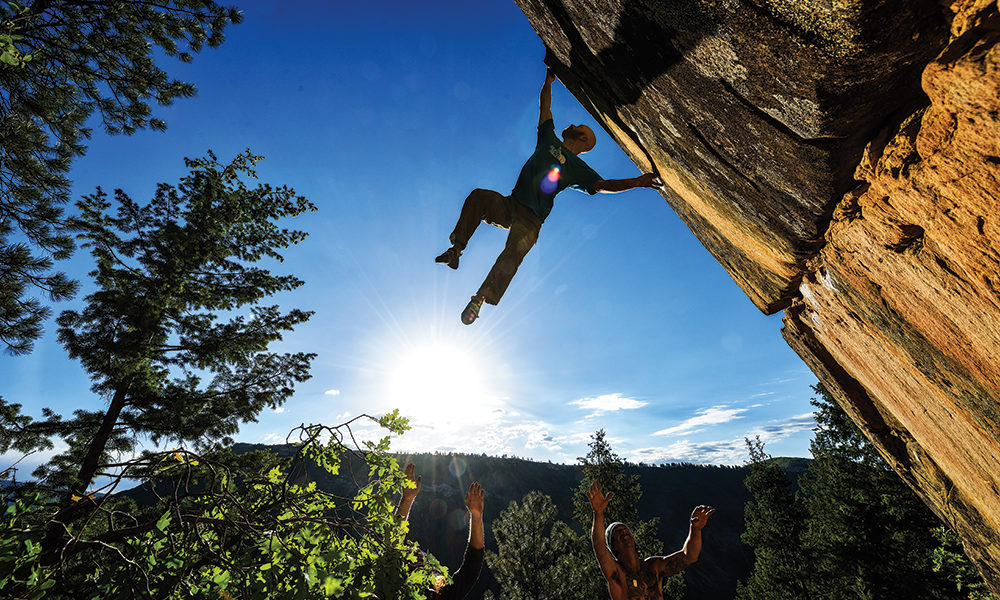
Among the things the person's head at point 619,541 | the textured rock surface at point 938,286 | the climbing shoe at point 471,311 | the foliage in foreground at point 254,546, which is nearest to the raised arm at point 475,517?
the person's head at point 619,541

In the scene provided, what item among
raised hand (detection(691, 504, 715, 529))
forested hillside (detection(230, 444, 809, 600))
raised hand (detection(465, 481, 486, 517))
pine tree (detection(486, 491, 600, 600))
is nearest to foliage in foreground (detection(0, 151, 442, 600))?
raised hand (detection(465, 481, 486, 517))

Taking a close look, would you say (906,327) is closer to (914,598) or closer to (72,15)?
(72,15)

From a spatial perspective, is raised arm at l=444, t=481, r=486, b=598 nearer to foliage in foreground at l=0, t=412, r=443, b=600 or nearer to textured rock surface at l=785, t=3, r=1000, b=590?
foliage in foreground at l=0, t=412, r=443, b=600

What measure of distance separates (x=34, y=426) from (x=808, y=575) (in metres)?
30.1

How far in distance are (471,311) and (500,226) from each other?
1264 mm

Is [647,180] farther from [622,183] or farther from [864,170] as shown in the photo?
[864,170]

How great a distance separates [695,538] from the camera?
541 centimetres

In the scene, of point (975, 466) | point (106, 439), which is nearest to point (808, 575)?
point (975, 466)

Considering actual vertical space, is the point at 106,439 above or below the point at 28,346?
below

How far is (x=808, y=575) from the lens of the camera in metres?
18.6

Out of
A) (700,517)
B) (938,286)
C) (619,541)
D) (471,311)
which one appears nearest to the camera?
(938,286)

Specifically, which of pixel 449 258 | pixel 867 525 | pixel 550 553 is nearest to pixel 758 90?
pixel 449 258

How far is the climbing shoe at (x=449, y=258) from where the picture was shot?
158 inches

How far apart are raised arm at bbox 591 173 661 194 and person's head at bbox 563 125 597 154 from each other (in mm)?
1233
